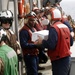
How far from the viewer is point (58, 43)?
571 cm

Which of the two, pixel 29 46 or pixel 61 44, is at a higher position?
pixel 61 44

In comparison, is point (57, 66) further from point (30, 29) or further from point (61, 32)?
point (30, 29)

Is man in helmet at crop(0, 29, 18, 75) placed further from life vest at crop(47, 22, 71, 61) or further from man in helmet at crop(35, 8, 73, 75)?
life vest at crop(47, 22, 71, 61)

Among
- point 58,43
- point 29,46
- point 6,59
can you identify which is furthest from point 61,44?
point 6,59

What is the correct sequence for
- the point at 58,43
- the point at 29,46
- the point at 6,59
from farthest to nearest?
the point at 29,46 < the point at 58,43 < the point at 6,59

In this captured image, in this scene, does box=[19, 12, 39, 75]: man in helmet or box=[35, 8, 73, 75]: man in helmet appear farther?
box=[19, 12, 39, 75]: man in helmet

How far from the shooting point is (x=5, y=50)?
12.7 ft

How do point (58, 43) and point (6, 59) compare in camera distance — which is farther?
point (58, 43)

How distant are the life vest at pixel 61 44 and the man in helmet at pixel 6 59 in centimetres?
173

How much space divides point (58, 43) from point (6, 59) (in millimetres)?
1999

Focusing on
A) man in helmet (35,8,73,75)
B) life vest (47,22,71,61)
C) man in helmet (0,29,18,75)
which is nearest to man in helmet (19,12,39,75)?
man in helmet (35,8,73,75)

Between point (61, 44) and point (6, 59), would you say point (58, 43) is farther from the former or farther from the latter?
point (6, 59)

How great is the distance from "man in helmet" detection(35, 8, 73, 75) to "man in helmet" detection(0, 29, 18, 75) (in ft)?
5.32

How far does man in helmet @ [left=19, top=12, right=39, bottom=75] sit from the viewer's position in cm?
647
